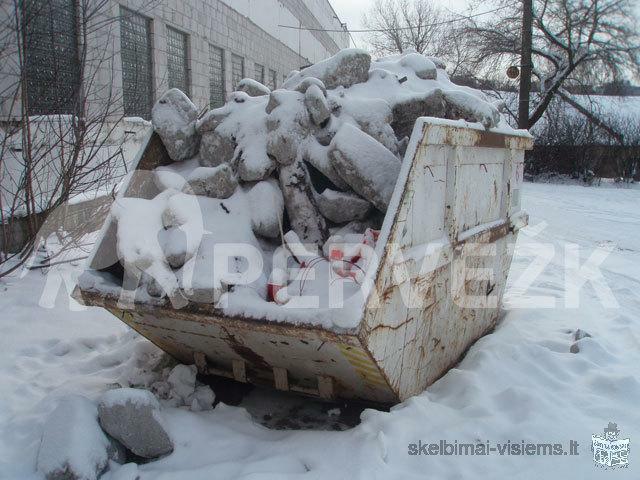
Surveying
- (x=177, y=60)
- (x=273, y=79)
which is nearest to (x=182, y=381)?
(x=177, y=60)

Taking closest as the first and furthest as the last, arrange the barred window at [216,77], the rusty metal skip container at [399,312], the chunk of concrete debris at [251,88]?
1. the rusty metal skip container at [399,312]
2. the chunk of concrete debris at [251,88]
3. the barred window at [216,77]

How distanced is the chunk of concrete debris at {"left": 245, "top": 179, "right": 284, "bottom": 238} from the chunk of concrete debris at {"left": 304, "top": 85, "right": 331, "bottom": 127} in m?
0.45

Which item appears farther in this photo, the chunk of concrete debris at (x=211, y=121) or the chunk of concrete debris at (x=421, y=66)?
the chunk of concrete debris at (x=421, y=66)

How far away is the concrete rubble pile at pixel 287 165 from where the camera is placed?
8.37 ft

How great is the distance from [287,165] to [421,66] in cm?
143

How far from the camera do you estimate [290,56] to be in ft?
73.4

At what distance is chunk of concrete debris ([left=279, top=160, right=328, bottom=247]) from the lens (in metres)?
2.82

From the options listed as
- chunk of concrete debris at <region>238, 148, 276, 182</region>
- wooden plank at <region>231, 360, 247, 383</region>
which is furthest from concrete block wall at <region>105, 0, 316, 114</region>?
wooden plank at <region>231, 360, 247, 383</region>

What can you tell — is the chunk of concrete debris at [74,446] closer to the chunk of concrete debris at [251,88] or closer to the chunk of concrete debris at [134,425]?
the chunk of concrete debris at [134,425]

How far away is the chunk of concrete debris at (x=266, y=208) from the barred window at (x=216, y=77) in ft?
34.5

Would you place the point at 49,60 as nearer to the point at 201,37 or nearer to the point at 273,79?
the point at 201,37

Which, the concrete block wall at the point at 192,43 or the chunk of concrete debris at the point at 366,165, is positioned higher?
the concrete block wall at the point at 192,43

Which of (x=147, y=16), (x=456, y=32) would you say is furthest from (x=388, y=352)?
(x=456, y=32)

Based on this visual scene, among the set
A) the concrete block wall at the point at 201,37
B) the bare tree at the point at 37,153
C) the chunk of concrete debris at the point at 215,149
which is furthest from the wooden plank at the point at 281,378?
the concrete block wall at the point at 201,37
